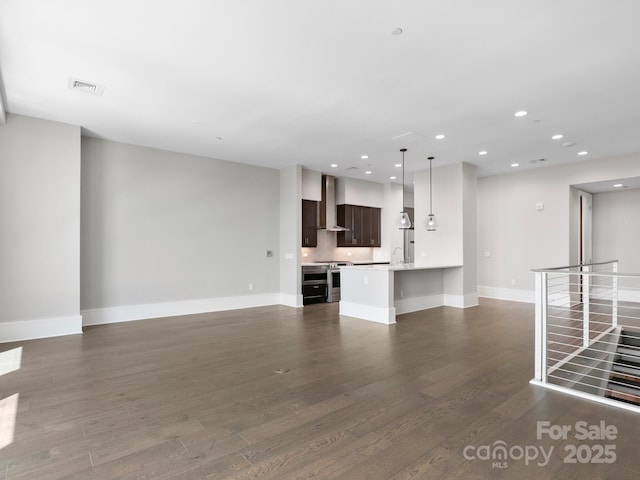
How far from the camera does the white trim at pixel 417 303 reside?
255 inches

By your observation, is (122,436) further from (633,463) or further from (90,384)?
(633,463)

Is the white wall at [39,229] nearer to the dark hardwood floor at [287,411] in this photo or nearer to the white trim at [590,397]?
the dark hardwood floor at [287,411]

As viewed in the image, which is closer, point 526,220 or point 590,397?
point 590,397

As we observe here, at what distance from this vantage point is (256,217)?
24.3 ft

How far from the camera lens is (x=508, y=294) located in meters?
8.09

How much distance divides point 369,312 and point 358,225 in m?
3.53

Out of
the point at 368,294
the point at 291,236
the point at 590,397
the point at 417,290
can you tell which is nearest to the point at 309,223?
the point at 291,236

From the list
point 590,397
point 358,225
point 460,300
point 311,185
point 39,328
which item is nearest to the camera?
point 590,397

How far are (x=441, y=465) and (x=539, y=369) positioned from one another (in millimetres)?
1755

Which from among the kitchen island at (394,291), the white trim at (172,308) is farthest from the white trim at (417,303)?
the white trim at (172,308)

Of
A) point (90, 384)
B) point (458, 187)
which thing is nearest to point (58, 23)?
point (90, 384)

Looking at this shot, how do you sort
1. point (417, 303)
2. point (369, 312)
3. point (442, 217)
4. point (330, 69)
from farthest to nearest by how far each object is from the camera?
point (442, 217) < point (417, 303) < point (369, 312) < point (330, 69)

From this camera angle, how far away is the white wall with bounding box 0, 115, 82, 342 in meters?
4.68

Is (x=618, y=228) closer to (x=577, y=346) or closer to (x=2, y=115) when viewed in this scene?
(x=577, y=346)
